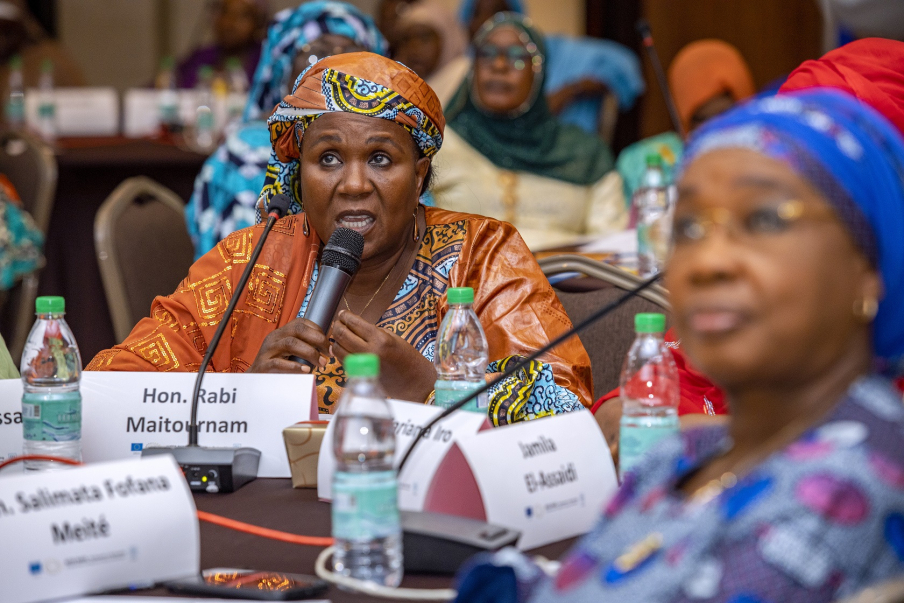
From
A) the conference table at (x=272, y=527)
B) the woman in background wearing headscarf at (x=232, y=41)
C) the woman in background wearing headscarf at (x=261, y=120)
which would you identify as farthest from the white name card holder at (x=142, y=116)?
the conference table at (x=272, y=527)

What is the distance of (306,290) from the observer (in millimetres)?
1994

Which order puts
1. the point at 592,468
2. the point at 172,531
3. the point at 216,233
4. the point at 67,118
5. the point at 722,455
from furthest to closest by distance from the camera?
the point at 67,118, the point at 216,233, the point at 592,468, the point at 172,531, the point at 722,455

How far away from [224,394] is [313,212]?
62 cm

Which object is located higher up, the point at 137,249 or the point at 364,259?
the point at 364,259

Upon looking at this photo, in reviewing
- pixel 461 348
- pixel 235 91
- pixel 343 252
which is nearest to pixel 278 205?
pixel 343 252

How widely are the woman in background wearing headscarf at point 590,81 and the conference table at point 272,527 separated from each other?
4975 millimetres

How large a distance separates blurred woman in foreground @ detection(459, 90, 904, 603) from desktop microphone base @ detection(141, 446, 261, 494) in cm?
66

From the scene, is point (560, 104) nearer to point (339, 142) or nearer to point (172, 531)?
point (339, 142)

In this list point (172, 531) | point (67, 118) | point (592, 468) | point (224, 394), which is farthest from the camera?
point (67, 118)

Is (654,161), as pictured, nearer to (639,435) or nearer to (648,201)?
(648,201)

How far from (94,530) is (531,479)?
0.44 meters

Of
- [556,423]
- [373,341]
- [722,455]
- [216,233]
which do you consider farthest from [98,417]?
[216,233]

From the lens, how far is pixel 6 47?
22.5ft

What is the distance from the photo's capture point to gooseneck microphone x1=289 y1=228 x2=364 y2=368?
5.32 feet
